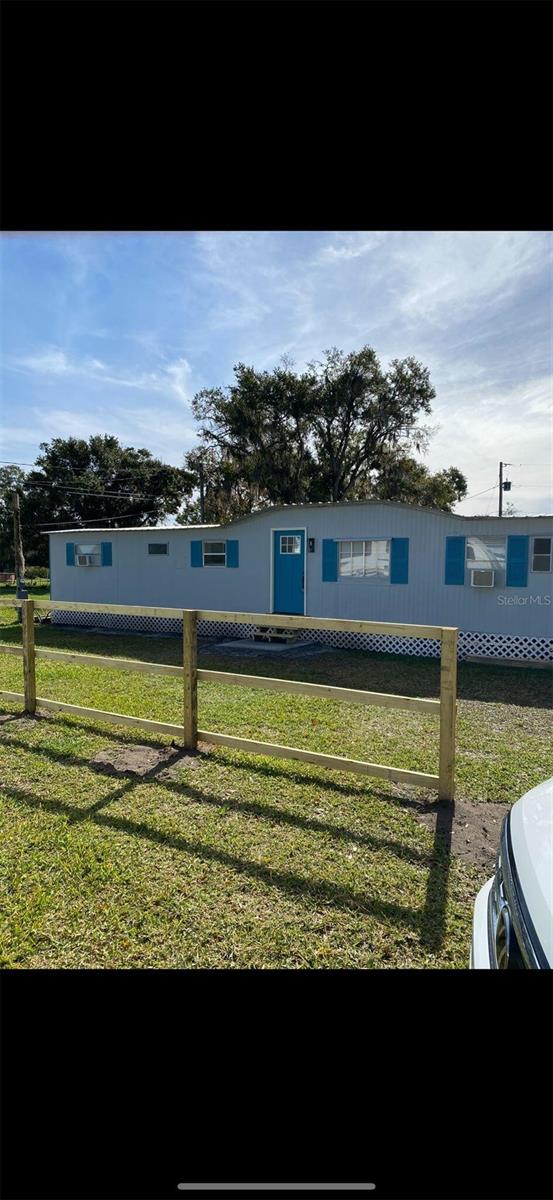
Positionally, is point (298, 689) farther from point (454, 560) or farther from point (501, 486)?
point (501, 486)

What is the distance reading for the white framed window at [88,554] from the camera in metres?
14.5

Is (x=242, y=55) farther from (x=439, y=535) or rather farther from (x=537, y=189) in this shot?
(x=439, y=535)

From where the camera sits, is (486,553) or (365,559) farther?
(365,559)

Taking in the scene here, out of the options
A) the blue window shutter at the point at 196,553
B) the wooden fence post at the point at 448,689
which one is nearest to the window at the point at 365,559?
the blue window shutter at the point at 196,553

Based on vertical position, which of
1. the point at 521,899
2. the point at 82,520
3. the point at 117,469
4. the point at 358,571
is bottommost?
the point at 521,899

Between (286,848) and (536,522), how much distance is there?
317 inches

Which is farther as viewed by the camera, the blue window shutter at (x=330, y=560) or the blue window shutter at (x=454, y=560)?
the blue window shutter at (x=330, y=560)

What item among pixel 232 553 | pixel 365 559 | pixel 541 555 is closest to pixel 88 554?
pixel 232 553

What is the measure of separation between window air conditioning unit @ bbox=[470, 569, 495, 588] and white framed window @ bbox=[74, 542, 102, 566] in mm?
9593

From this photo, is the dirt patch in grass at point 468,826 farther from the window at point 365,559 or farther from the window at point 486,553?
the window at point 365,559

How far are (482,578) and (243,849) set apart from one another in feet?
26.3

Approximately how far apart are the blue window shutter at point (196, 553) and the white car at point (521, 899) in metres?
11.3

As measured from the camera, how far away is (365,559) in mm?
10844
